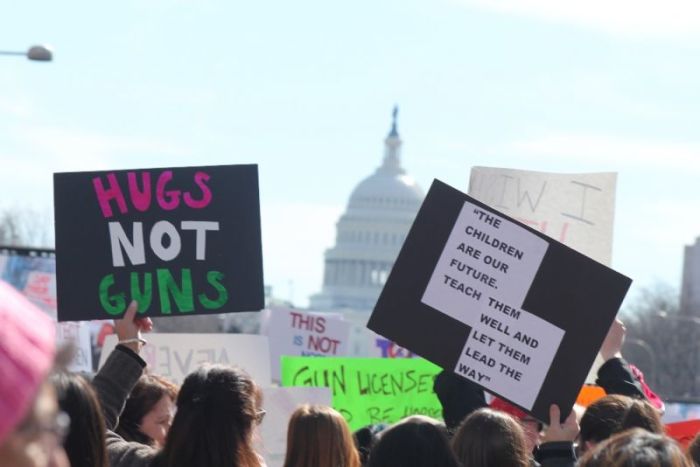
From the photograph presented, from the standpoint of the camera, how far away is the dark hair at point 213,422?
3.91 m

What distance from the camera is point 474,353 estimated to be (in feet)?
18.8

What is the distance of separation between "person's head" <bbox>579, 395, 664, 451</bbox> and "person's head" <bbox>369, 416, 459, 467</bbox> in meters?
1.03

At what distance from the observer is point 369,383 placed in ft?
39.1

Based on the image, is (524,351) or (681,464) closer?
(681,464)

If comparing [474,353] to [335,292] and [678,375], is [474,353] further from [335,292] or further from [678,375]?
[335,292]

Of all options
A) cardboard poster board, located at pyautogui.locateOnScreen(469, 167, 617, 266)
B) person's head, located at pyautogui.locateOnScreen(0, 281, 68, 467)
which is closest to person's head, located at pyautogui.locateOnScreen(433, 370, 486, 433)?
cardboard poster board, located at pyautogui.locateOnScreen(469, 167, 617, 266)

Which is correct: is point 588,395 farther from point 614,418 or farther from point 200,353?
point 200,353

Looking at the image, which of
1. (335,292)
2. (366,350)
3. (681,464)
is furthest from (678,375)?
(335,292)

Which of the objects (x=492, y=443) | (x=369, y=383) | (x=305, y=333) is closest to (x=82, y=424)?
(x=492, y=443)

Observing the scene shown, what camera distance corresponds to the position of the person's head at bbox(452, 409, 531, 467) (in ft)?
14.2

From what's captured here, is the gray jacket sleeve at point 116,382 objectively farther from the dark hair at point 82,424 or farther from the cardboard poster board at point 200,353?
the cardboard poster board at point 200,353

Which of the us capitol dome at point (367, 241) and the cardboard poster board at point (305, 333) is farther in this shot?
the us capitol dome at point (367, 241)

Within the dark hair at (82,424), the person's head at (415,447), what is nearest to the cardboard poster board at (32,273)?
the person's head at (415,447)

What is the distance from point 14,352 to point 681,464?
2002 millimetres
